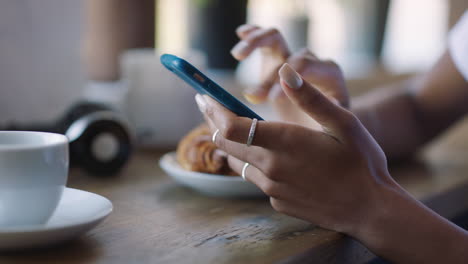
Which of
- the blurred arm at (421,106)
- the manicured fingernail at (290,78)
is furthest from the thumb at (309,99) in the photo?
the blurred arm at (421,106)

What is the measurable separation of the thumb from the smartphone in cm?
5

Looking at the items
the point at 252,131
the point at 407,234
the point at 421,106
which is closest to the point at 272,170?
the point at 252,131

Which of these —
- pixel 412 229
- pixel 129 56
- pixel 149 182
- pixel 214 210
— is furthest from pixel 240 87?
pixel 412 229

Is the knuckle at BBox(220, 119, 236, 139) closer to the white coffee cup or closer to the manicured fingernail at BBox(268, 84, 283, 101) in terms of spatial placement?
the white coffee cup

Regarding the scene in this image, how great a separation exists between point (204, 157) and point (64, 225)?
0.30 metres

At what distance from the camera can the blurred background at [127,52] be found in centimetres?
90

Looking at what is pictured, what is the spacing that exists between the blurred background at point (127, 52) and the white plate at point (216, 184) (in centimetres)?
34

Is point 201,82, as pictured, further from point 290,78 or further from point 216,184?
point 216,184

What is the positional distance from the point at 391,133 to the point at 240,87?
2.31 ft

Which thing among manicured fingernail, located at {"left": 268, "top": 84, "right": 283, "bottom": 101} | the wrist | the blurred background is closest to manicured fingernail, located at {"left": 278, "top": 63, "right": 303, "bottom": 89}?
the wrist

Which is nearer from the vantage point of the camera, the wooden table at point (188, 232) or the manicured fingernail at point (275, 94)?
the wooden table at point (188, 232)

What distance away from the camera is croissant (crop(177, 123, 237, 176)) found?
707 mm

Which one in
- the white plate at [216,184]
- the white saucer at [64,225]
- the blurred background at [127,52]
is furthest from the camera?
the blurred background at [127,52]

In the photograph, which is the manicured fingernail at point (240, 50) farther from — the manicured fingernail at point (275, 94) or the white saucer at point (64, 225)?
the white saucer at point (64, 225)
